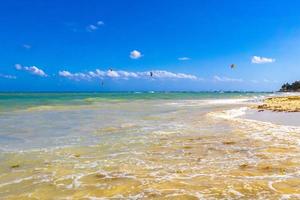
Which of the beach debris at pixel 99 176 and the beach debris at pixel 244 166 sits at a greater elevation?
the beach debris at pixel 244 166

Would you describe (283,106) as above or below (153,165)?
above

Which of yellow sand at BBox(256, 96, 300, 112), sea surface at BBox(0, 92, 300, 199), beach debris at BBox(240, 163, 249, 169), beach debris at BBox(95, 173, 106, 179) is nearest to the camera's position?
sea surface at BBox(0, 92, 300, 199)

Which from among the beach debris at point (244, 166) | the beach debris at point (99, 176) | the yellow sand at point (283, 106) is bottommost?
the beach debris at point (99, 176)

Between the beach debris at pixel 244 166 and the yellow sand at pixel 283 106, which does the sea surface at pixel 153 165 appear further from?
the yellow sand at pixel 283 106

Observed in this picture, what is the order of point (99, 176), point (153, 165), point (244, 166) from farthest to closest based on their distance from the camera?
1. point (153, 165)
2. point (244, 166)
3. point (99, 176)

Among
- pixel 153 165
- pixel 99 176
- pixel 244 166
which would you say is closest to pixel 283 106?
pixel 244 166

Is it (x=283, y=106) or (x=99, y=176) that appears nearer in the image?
(x=99, y=176)

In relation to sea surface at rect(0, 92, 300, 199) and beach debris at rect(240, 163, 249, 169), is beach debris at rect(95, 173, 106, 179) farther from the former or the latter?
beach debris at rect(240, 163, 249, 169)

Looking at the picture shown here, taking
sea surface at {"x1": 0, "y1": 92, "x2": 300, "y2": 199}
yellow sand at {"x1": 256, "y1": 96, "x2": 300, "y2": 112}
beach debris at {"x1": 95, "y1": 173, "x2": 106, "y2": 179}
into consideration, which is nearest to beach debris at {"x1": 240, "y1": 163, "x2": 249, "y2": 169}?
sea surface at {"x1": 0, "y1": 92, "x2": 300, "y2": 199}

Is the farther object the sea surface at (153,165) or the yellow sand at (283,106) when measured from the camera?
the yellow sand at (283,106)

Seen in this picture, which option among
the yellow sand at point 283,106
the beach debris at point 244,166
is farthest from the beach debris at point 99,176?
the yellow sand at point 283,106

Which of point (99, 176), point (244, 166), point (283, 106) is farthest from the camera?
point (283, 106)

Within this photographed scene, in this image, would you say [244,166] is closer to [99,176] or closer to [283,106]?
[99,176]

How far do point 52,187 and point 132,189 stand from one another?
6.06ft
